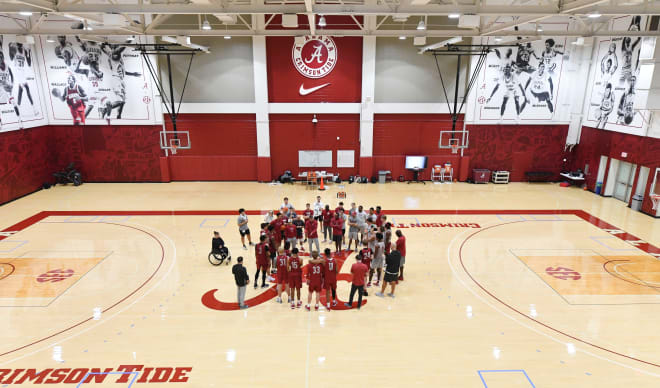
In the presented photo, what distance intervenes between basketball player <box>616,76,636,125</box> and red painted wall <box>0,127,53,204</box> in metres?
30.1

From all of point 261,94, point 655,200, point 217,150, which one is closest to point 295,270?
point 261,94

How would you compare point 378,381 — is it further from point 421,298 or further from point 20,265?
point 20,265

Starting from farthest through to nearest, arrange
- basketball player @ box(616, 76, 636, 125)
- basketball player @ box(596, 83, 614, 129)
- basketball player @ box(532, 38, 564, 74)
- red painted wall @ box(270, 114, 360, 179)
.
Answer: red painted wall @ box(270, 114, 360, 179) < basketball player @ box(532, 38, 564, 74) < basketball player @ box(596, 83, 614, 129) < basketball player @ box(616, 76, 636, 125)

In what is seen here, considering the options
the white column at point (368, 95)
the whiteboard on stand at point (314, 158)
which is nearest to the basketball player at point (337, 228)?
the whiteboard on stand at point (314, 158)

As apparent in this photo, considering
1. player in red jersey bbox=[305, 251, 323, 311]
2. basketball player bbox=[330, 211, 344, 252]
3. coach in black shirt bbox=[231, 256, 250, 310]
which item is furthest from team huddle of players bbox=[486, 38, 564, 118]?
coach in black shirt bbox=[231, 256, 250, 310]

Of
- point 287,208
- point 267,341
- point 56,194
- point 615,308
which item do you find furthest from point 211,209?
point 615,308

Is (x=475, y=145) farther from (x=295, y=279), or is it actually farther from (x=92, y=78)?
(x=92, y=78)

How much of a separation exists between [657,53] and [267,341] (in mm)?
19211

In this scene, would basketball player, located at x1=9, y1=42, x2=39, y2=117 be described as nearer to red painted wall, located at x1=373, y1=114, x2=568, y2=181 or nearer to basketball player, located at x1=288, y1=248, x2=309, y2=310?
red painted wall, located at x1=373, y1=114, x2=568, y2=181

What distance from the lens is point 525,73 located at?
22.8m

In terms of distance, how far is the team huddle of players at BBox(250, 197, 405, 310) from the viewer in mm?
9344

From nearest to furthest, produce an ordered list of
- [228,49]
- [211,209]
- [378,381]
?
[378,381], [211,209], [228,49]

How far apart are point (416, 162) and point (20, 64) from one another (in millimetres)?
22078

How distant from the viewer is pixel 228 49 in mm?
22234
